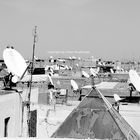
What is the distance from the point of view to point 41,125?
13.6 metres

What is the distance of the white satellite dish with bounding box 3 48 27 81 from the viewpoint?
1044 centimetres

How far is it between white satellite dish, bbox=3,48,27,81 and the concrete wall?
1209mm

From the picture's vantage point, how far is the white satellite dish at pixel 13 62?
10.4m

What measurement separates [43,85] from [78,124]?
14958mm

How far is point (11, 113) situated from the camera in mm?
9125

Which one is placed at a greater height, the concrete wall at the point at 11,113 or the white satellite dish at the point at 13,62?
the white satellite dish at the point at 13,62

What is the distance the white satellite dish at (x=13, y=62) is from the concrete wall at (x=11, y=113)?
3.97ft

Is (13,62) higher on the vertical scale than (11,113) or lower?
higher

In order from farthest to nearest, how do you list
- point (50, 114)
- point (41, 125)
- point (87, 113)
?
point (50, 114)
point (41, 125)
point (87, 113)

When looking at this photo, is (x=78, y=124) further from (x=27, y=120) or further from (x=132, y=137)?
(x=27, y=120)

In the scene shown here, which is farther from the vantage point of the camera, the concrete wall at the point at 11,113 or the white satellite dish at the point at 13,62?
the white satellite dish at the point at 13,62

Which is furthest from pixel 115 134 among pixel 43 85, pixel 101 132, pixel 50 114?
pixel 43 85

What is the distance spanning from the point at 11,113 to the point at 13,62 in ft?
6.74

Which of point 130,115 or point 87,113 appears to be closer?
point 87,113
